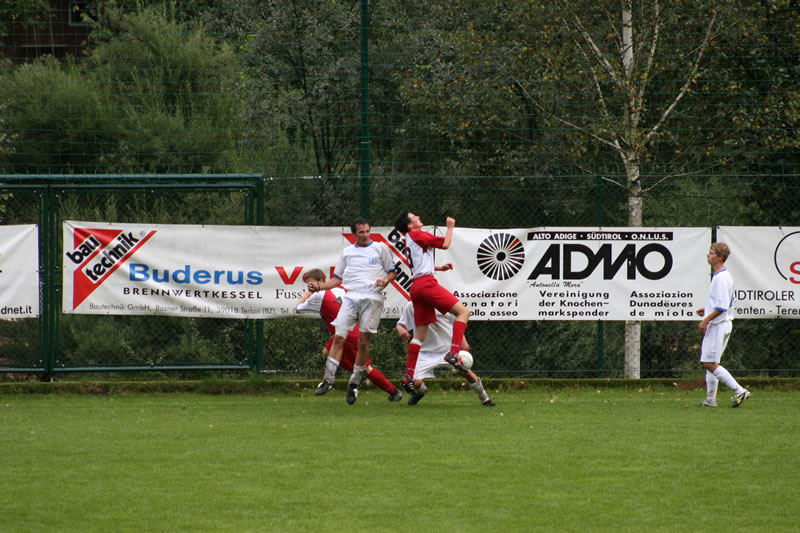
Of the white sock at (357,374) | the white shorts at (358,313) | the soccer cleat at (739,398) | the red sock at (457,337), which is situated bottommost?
the soccer cleat at (739,398)

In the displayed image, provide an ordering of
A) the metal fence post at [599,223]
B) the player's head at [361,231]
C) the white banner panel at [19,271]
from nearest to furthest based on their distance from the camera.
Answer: the player's head at [361,231] < the white banner panel at [19,271] < the metal fence post at [599,223]

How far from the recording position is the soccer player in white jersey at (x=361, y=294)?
10852 millimetres

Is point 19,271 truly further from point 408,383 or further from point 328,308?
point 408,383

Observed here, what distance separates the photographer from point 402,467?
7293mm

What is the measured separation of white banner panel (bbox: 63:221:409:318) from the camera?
12.4 m

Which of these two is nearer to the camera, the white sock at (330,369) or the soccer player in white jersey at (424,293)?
the soccer player in white jersey at (424,293)

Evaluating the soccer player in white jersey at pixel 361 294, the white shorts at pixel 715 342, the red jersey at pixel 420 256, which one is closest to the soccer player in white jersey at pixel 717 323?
the white shorts at pixel 715 342

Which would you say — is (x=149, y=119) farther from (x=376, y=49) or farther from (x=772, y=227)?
(x=772, y=227)

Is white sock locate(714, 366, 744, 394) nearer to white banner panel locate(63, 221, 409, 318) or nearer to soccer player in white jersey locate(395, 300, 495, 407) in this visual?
soccer player in white jersey locate(395, 300, 495, 407)

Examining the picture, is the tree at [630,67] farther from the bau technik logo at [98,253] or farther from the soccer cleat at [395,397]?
the bau technik logo at [98,253]

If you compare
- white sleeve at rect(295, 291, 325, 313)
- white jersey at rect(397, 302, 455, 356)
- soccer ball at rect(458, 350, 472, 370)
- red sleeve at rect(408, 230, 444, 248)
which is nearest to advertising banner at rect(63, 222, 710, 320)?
white sleeve at rect(295, 291, 325, 313)

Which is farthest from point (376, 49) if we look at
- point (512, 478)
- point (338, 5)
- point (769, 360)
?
point (512, 478)

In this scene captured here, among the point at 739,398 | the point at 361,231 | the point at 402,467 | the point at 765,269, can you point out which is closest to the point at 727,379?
the point at 739,398

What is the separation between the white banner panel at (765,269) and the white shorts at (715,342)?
194 centimetres
